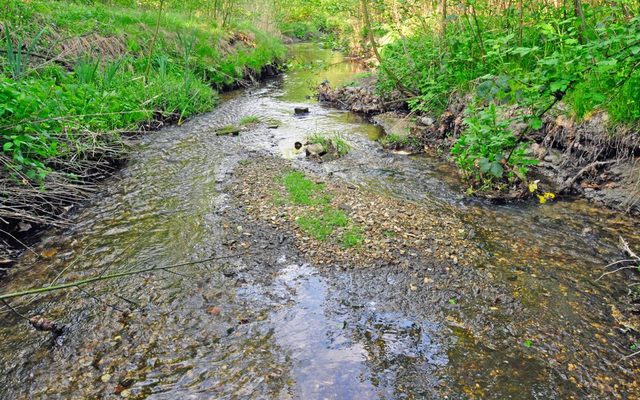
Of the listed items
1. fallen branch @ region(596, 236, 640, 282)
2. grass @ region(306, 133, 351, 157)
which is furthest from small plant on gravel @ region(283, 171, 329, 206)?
fallen branch @ region(596, 236, 640, 282)

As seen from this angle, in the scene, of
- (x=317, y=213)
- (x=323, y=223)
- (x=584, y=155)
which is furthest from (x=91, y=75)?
(x=584, y=155)

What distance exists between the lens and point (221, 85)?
1460 cm

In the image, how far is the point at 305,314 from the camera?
397cm

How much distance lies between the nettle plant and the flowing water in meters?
0.48

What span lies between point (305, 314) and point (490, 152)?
3.46 metres

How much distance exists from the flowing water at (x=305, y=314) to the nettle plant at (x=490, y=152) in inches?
19.0

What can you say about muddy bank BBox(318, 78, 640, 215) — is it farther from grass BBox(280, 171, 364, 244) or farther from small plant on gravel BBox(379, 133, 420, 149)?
grass BBox(280, 171, 364, 244)

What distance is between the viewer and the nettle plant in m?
5.53

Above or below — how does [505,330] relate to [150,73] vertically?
below

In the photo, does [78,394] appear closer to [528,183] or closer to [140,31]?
[528,183]

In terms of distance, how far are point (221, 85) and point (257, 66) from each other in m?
3.12

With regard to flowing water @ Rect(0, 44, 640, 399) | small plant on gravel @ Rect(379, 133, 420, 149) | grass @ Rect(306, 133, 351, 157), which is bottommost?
flowing water @ Rect(0, 44, 640, 399)

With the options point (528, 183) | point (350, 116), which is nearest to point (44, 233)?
point (528, 183)

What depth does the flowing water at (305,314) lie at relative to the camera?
3.16 meters
